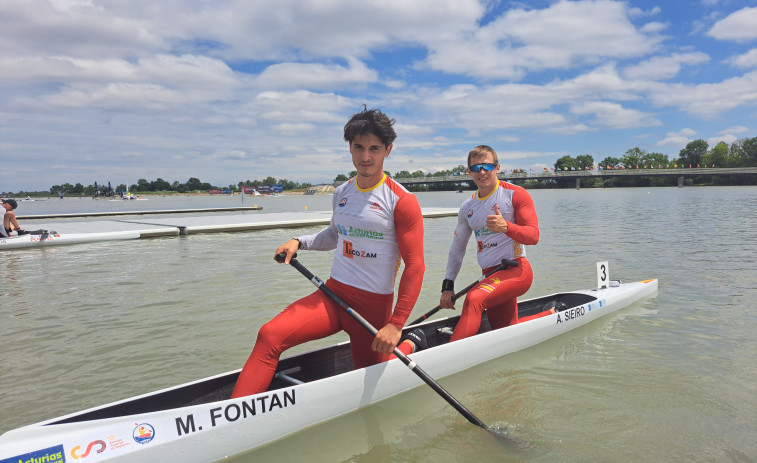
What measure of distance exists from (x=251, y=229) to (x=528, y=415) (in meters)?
20.1

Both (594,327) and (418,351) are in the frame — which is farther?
(594,327)

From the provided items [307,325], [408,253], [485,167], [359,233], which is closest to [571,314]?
[485,167]

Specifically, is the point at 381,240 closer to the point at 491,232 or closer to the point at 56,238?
the point at 491,232

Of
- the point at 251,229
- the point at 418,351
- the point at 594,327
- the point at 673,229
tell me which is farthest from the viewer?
the point at 251,229

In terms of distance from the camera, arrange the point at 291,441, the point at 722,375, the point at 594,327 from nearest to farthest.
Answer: the point at 291,441 < the point at 722,375 < the point at 594,327

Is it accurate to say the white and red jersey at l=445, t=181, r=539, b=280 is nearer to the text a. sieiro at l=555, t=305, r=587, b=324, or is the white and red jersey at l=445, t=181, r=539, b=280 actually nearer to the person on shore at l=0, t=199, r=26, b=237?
the text a. sieiro at l=555, t=305, r=587, b=324

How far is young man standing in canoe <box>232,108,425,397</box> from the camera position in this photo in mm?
3412

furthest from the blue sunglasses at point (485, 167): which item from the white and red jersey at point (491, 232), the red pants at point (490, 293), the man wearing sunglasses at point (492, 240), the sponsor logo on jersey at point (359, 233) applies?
the sponsor logo on jersey at point (359, 233)

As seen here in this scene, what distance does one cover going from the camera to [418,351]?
4.88m

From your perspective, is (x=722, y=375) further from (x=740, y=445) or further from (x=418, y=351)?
(x=418, y=351)

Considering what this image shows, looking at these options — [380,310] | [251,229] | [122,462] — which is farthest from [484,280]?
[251,229]

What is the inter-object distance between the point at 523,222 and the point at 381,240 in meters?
2.28

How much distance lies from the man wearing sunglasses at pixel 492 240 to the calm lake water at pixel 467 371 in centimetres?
79

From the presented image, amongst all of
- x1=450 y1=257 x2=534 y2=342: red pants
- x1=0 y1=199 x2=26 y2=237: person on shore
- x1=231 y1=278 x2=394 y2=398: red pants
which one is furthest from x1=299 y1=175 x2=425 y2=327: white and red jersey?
x1=0 y1=199 x2=26 y2=237: person on shore
